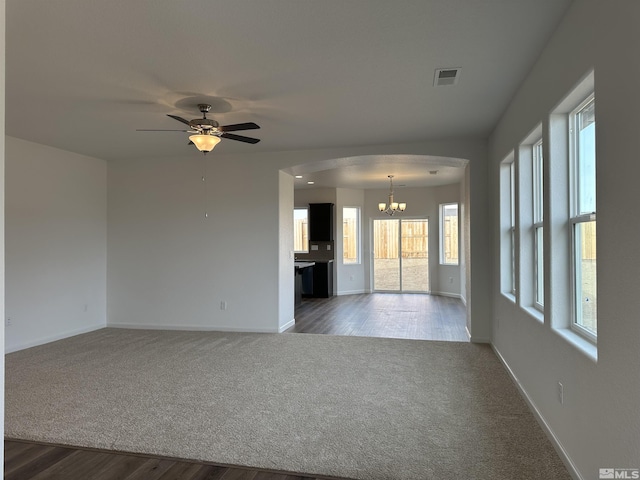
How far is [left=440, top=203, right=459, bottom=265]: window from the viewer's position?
10031 mm

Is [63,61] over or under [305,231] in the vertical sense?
over

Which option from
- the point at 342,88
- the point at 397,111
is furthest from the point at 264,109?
the point at 397,111

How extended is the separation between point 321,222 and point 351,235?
983 mm

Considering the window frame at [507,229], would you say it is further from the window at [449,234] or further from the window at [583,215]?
the window at [449,234]

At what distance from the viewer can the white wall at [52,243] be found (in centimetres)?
517

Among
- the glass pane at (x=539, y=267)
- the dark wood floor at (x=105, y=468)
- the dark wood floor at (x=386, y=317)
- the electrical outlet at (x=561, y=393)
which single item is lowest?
the dark wood floor at (x=105, y=468)

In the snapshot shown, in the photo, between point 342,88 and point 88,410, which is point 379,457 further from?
point 342,88

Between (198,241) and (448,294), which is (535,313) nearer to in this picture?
(198,241)

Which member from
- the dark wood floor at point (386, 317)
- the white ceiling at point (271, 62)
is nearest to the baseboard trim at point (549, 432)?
the dark wood floor at point (386, 317)

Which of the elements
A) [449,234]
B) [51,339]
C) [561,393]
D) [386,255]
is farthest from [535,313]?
[386,255]

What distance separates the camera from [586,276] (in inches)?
98.1

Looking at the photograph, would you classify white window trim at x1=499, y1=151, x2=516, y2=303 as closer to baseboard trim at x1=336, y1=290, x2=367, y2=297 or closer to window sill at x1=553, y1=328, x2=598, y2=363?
window sill at x1=553, y1=328, x2=598, y2=363

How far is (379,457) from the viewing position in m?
2.50

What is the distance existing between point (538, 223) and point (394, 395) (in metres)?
1.86
